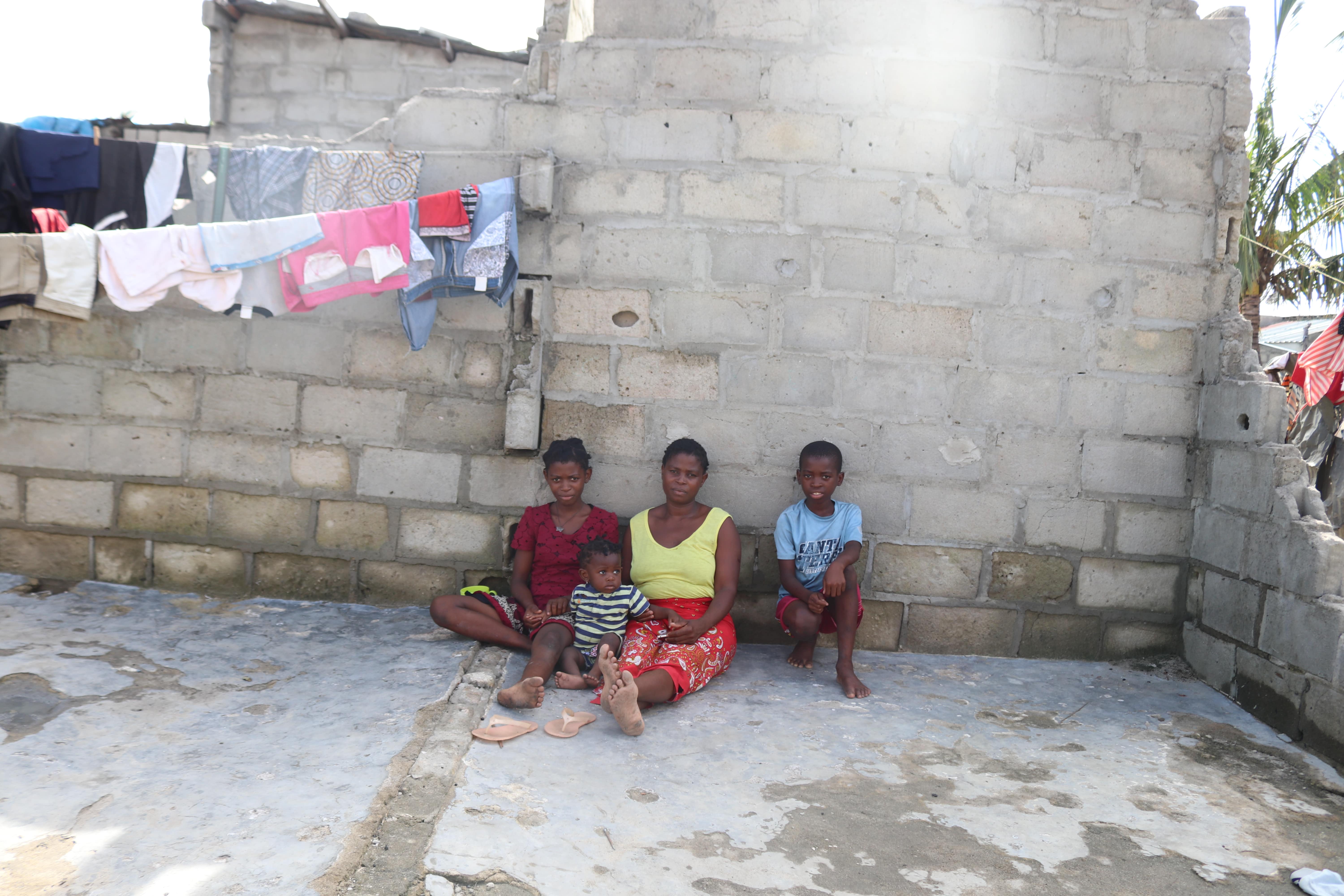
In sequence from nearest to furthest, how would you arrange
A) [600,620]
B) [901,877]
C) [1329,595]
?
1. [901,877]
2. [1329,595]
3. [600,620]

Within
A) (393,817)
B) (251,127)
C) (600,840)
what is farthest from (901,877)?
(251,127)

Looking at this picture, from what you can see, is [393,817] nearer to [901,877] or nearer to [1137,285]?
[901,877]

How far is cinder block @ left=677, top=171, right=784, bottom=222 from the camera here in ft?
14.2

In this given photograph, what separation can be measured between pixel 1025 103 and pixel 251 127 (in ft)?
21.7

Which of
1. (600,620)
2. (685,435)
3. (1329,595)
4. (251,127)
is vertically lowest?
(600,620)

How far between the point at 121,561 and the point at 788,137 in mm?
4159

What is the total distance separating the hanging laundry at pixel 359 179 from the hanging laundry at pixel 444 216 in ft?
0.73

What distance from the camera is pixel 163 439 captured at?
455 cm

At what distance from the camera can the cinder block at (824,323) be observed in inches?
171

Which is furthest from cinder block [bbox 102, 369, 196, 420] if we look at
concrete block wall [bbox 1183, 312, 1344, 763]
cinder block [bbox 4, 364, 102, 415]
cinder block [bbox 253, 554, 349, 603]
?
concrete block wall [bbox 1183, 312, 1344, 763]

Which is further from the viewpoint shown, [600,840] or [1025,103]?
[1025,103]

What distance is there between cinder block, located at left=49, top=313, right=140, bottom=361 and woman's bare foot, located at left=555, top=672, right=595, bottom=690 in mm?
2881

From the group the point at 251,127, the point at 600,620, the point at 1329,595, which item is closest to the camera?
the point at 1329,595

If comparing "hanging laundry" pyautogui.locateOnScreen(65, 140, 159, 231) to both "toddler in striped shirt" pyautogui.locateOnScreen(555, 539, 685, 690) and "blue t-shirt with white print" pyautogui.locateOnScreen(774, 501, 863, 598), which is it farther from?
"blue t-shirt with white print" pyautogui.locateOnScreen(774, 501, 863, 598)
